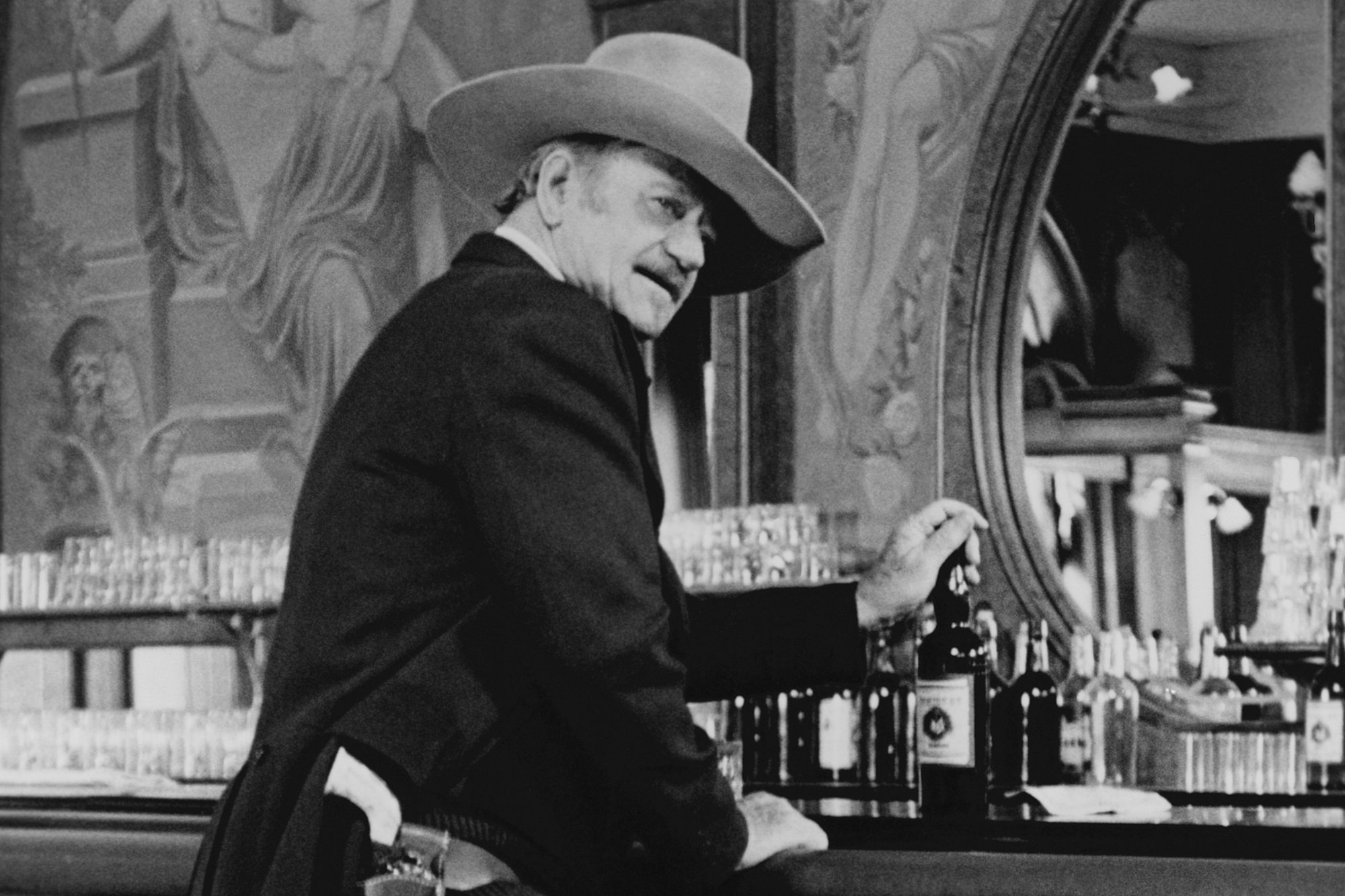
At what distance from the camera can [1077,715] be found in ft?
14.8

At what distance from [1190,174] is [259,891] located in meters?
3.09

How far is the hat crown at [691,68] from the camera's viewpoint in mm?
3033

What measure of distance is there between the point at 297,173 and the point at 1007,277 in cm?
247

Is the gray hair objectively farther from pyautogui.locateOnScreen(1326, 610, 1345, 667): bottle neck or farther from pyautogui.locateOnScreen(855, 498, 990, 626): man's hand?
pyautogui.locateOnScreen(1326, 610, 1345, 667): bottle neck

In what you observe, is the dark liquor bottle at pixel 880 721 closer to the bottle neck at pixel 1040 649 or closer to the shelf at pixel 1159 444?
the bottle neck at pixel 1040 649

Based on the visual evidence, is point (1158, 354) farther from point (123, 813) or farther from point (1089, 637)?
point (123, 813)

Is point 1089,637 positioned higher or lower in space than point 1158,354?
lower

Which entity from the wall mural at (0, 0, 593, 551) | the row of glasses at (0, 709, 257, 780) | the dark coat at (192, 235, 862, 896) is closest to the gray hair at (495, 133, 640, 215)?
the dark coat at (192, 235, 862, 896)

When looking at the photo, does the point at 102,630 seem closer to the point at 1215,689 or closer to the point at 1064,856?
the point at 1215,689

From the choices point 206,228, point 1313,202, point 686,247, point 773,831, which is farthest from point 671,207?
point 206,228

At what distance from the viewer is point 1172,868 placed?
8.67ft

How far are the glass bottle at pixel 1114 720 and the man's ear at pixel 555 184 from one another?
2243mm

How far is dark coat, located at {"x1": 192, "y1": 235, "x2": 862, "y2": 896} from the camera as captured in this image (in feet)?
7.80

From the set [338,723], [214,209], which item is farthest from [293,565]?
[214,209]
